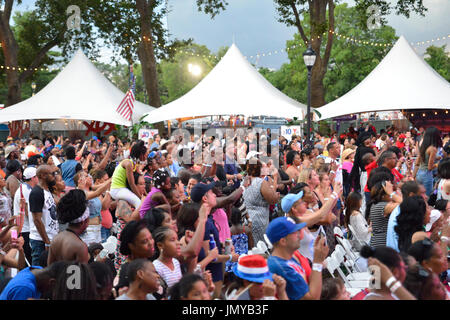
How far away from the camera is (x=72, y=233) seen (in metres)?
4.71

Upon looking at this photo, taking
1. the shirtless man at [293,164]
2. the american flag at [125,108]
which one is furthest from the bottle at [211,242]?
the american flag at [125,108]

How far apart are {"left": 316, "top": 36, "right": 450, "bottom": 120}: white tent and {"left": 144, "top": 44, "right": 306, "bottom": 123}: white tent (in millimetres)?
1901

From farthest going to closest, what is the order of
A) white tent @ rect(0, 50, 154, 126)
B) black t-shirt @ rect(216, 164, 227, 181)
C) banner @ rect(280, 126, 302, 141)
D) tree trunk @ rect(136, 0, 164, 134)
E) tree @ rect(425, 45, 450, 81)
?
tree @ rect(425, 45, 450, 81) < tree trunk @ rect(136, 0, 164, 134) < white tent @ rect(0, 50, 154, 126) < banner @ rect(280, 126, 302, 141) < black t-shirt @ rect(216, 164, 227, 181)

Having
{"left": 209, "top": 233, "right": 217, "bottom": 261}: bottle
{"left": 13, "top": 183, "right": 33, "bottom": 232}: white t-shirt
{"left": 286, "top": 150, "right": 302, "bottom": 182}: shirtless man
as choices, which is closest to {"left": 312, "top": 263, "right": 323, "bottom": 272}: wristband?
{"left": 209, "top": 233, "right": 217, "bottom": 261}: bottle

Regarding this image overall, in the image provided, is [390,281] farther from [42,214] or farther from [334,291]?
[42,214]

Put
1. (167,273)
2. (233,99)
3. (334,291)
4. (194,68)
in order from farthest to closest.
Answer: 1. (194,68)
2. (233,99)
3. (167,273)
4. (334,291)

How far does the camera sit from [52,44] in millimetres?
31734

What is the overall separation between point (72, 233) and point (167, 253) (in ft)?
2.88

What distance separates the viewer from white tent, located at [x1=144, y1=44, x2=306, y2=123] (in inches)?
694

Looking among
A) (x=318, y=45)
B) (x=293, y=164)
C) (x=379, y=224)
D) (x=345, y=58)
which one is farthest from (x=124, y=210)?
(x=345, y=58)

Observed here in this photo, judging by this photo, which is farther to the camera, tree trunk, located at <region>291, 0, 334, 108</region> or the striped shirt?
tree trunk, located at <region>291, 0, 334, 108</region>

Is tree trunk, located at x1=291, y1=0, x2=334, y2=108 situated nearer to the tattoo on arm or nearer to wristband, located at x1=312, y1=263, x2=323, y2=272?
the tattoo on arm

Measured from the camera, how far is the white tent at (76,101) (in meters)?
19.8

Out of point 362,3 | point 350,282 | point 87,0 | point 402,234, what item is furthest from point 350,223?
point 87,0
